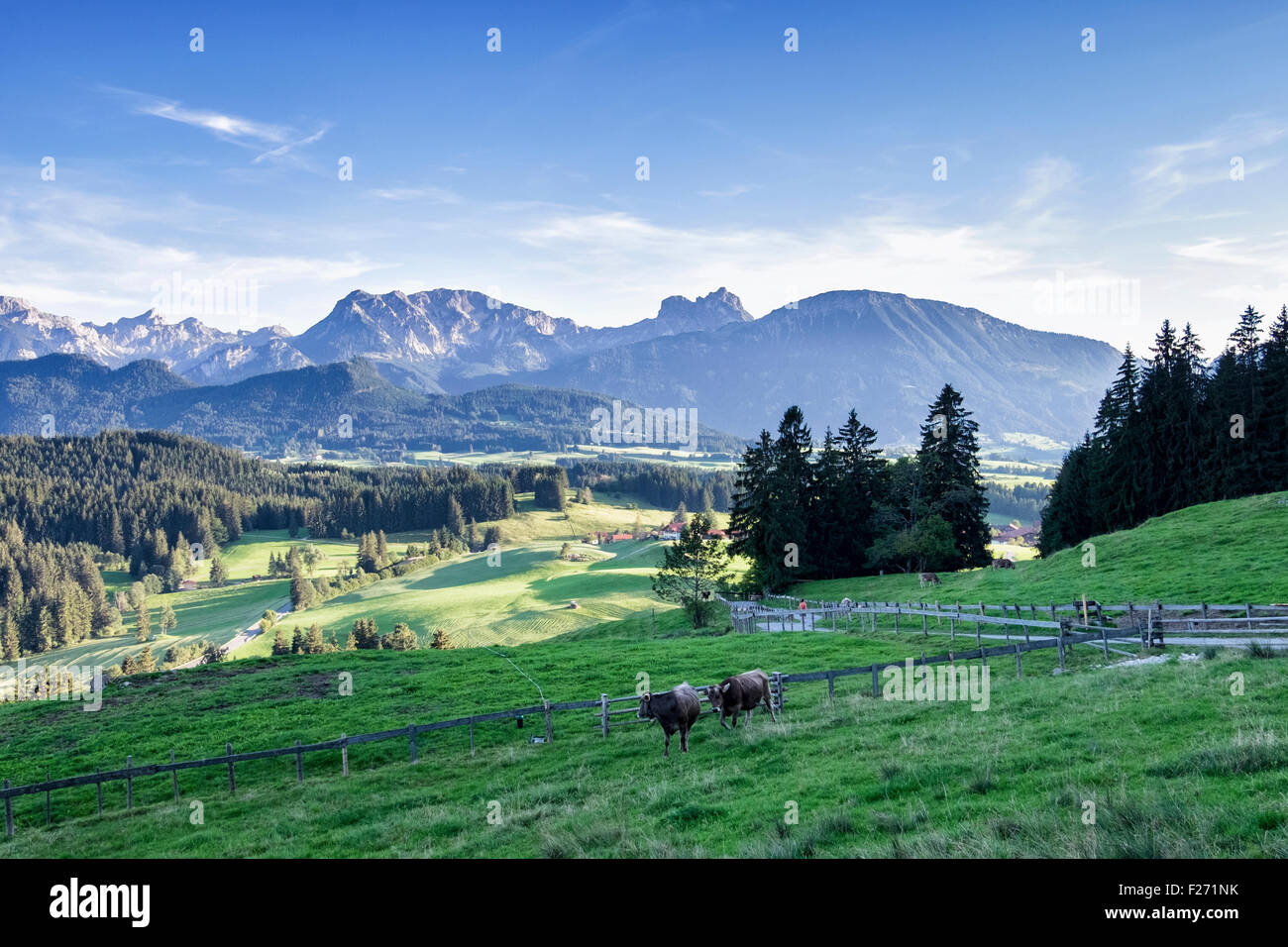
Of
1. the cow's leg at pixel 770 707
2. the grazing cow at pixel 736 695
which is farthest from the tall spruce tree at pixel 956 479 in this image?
the grazing cow at pixel 736 695

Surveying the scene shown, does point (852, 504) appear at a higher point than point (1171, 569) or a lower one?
higher

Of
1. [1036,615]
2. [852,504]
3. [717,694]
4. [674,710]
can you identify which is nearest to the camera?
[674,710]

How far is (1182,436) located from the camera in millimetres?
61219

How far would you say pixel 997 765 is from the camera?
493 inches

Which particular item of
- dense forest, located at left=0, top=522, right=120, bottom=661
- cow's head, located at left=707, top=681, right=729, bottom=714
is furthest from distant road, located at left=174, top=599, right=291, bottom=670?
cow's head, located at left=707, top=681, right=729, bottom=714

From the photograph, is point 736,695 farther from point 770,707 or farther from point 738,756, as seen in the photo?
point 738,756

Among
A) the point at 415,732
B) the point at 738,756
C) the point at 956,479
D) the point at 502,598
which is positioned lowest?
the point at 502,598

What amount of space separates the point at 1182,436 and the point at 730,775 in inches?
2524

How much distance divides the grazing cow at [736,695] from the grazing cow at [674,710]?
1.15 m

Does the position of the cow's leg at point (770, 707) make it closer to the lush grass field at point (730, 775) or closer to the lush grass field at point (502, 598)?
the lush grass field at point (730, 775)

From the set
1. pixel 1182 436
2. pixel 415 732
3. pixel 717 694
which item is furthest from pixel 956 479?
pixel 415 732

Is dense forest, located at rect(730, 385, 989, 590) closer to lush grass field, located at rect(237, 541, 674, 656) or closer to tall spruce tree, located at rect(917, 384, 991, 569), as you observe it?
tall spruce tree, located at rect(917, 384, 991, 569)
